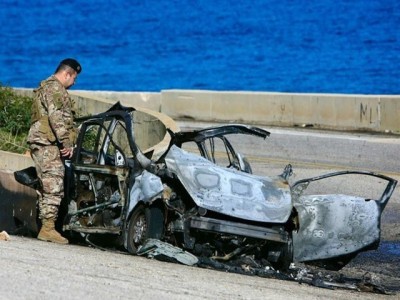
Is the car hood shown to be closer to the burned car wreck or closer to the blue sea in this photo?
the burned car wreck

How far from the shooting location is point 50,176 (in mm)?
12828

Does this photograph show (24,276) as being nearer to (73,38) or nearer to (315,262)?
(315,262)

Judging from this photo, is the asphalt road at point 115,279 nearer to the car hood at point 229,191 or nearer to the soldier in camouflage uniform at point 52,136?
the soldier in camouflage uniform at point 52,136

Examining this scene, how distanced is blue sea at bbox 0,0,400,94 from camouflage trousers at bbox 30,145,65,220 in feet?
153

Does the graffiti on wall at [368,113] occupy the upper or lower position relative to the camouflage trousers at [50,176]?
upper

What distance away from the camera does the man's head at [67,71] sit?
42.0 feet

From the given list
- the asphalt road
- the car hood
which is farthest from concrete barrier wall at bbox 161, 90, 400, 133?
the car hood

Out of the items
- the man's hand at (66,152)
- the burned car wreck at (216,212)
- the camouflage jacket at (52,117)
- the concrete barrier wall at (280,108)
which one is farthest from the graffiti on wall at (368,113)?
the man's hand at (66,152)

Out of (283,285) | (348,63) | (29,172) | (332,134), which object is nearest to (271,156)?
(332,134)

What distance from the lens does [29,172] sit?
44.1 ft

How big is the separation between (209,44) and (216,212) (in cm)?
8130

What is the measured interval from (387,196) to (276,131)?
12.9m

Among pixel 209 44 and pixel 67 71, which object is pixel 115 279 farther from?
pixel 209 44

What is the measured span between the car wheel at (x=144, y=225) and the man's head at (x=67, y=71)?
5.13ft
